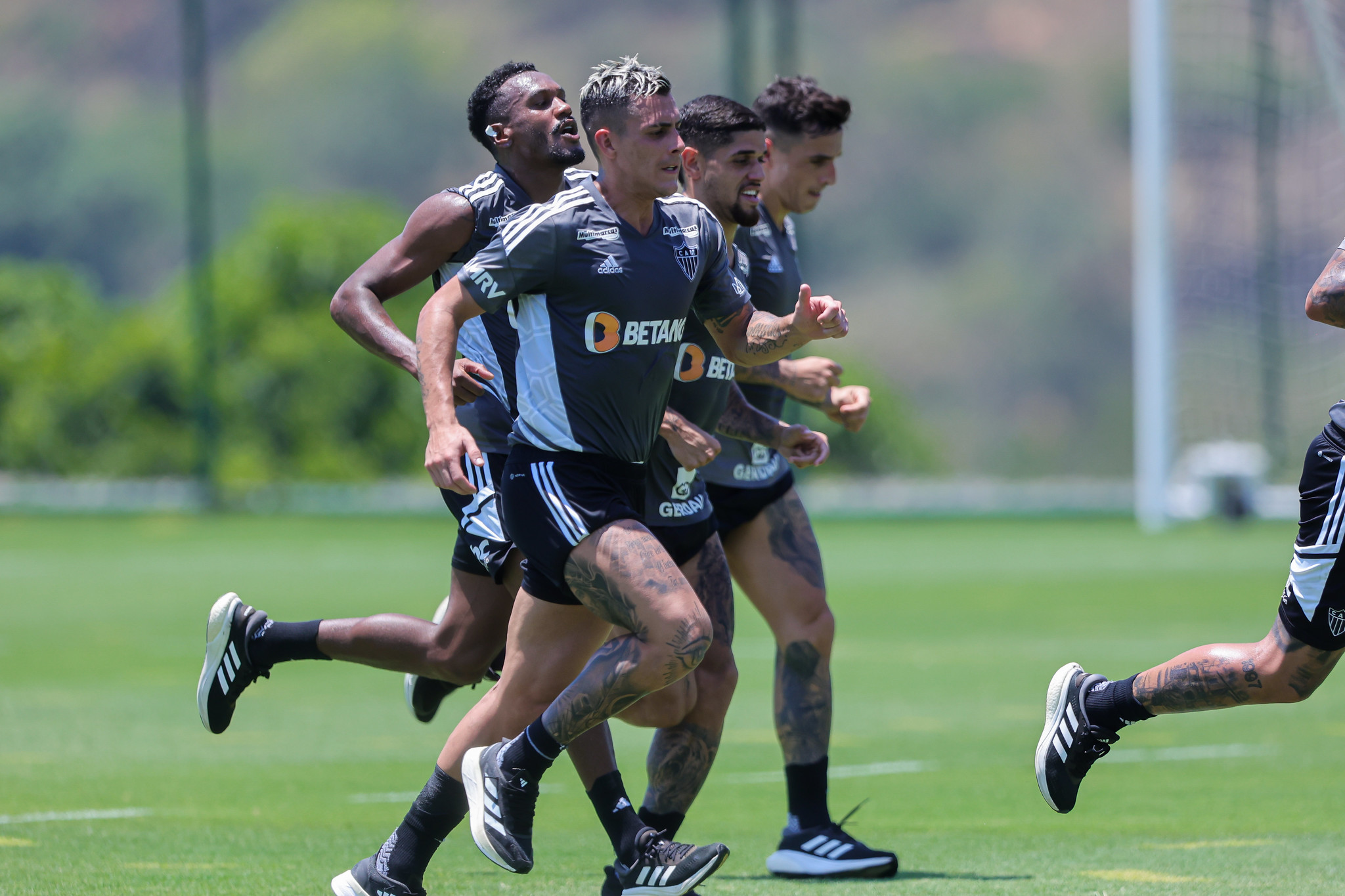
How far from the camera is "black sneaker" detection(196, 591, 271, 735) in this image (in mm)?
7027

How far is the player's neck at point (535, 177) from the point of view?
20.8 ft

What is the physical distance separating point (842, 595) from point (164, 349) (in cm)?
3552

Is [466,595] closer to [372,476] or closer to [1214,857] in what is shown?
[1214,857]

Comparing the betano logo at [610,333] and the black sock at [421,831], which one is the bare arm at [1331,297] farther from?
the black sock at [421,831]

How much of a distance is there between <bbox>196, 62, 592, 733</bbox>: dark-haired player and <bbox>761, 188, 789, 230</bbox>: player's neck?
87 centimetres

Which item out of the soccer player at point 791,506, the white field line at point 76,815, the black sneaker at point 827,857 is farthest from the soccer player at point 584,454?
the white field line at point 76,815

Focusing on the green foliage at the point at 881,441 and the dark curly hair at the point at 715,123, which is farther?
the green foliage at the point at 881,441

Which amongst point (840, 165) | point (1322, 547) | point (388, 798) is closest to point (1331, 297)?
point (1322, 547)

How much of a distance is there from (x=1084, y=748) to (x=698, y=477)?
1.57m

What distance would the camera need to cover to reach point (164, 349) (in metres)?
49.8

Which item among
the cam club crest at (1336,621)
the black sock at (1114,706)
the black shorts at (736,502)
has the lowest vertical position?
the black sock at (1114,706)

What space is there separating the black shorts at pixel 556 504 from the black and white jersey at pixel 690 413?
66 cm

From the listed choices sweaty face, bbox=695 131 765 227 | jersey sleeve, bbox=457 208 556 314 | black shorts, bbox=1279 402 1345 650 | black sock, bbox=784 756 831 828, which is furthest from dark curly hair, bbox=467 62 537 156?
black shorts, bbox=1279 402 1345 650

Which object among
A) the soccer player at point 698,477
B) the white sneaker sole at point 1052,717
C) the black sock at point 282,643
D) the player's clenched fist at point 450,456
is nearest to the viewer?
the player's clenched fist at point 450,456
